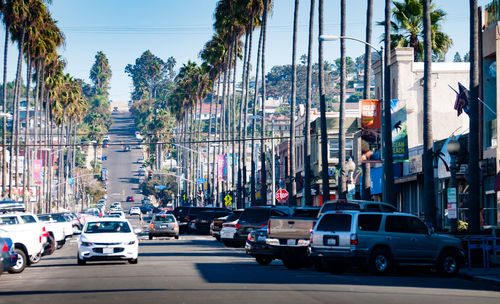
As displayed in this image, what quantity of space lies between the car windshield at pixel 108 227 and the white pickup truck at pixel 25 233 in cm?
163

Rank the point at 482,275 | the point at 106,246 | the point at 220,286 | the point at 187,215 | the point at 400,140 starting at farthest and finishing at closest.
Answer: the point at 187,215
the point at 400,140
the point at 106,246
the point at 482,275
the point at 220,286

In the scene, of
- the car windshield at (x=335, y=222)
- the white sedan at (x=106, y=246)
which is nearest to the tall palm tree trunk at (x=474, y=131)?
the car windshield at (x=335, y=222)

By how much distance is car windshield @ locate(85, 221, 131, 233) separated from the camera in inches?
1142

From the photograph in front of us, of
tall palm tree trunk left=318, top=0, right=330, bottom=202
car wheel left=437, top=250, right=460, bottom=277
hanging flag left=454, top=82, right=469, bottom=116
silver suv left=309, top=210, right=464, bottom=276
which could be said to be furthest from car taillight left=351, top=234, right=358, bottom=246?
tall palm tree trunk left=318, top=0, right=330, bottom=202

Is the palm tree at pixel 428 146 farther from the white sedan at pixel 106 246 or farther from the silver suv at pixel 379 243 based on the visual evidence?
the white sedan at pixel 106 246

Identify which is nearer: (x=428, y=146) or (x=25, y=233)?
(x=25, y=233)

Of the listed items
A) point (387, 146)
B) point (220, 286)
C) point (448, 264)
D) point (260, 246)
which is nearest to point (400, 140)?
point (387, 146)

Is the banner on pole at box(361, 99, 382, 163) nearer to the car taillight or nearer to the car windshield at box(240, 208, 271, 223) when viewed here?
the car windshield at box(240, 208, 271, 223)

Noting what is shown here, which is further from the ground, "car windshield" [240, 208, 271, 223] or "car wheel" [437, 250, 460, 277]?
"car windshield" [240, 208, 271, 223]

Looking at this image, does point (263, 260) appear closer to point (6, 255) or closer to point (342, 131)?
point (6, 255)

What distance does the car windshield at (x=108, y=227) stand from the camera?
95.1ft

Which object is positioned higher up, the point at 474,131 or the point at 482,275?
the point at 474,131

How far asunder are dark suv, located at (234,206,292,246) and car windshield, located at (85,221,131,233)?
7.35 metres

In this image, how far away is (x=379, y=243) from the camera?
77.0 feet
